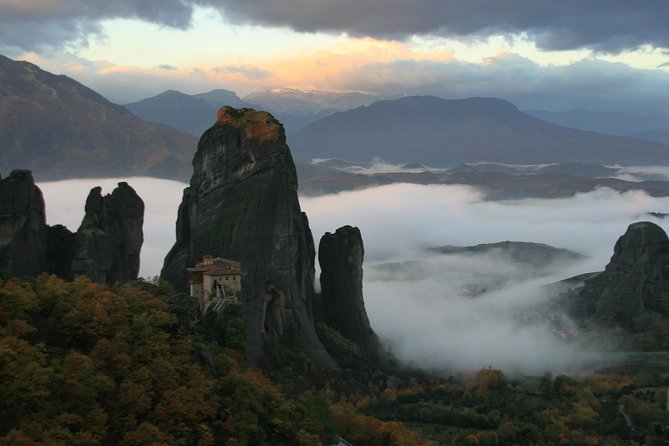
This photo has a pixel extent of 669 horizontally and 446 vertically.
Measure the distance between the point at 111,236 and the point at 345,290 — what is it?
2916 centimetres

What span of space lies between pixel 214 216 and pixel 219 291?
17103 mm

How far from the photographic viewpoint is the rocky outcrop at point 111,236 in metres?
85.1

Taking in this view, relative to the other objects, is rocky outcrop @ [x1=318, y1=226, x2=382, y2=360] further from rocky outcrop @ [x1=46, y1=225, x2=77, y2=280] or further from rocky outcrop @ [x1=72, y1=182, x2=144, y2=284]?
rocky outcrop @ [x1=46, y1=225, x2=77, y2=280]

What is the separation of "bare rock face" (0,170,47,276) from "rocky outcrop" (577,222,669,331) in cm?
7376

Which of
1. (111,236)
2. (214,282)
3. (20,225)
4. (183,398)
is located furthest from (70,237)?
(183,398)

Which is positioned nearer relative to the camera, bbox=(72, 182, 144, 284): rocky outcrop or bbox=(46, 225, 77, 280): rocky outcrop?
bbox=(72, 182, 144, 284): rocky outcrop

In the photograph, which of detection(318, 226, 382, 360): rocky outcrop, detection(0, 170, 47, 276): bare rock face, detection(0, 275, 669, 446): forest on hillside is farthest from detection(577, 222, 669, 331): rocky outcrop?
detection(0, 170, 47, 276): bare rock face

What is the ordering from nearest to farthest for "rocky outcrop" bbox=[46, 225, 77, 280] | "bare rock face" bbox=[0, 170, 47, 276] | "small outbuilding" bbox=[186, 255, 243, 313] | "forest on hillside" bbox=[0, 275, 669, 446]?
1. "forest on hillside" bbox=[0, 275, 669, 446]
2. "small outbuilding" bbox=[186, 255, 243, 313]
3. "bare rock face" bbox=[0, 170, 47, 276]
4. "rocky outcrop" bbox=[46, 225, 77, 280]

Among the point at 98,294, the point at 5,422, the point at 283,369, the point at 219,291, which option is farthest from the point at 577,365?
the point at 5,422

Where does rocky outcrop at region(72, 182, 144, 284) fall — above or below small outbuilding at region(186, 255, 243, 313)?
above

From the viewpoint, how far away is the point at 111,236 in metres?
89.1

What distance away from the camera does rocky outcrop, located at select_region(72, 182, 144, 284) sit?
85.1m

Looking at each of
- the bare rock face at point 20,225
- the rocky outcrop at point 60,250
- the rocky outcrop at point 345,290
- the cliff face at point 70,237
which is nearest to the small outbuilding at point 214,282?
the cliff face at point 70,237

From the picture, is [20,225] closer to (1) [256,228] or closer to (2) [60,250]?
(2) [60,250]
